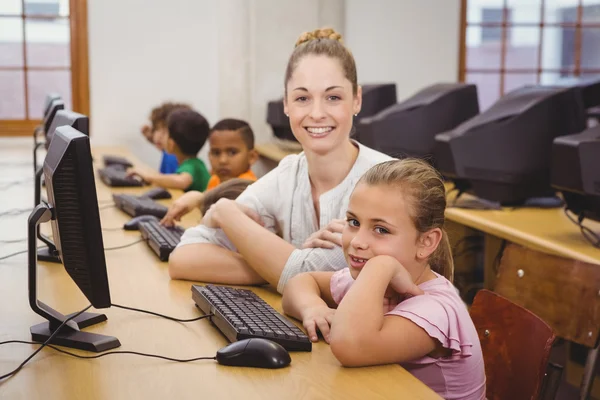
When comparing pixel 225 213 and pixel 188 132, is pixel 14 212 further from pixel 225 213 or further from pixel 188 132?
pixel 225 213

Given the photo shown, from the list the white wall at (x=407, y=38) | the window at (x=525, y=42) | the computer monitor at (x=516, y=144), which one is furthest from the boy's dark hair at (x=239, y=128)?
the window at (x=525, y=42)

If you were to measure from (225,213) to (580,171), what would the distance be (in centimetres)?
117

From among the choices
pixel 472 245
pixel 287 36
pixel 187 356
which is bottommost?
pixel 472 245

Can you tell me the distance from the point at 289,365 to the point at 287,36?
487 centimetres

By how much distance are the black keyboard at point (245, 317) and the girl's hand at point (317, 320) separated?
0.04m

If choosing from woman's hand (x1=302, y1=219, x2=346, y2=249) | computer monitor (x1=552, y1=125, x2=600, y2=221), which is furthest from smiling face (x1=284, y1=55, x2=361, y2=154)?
computer monitor (x1=552, y1=125, x2=600, y2=221)

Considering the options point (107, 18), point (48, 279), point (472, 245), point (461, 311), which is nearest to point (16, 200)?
point (48, 279)

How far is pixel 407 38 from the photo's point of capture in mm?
6281

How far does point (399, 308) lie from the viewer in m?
1.51

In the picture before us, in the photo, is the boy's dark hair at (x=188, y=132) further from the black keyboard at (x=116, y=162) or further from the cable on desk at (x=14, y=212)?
the cable on desk at (x=14, y=212)

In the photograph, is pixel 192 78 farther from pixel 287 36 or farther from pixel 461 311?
pixel 461 311

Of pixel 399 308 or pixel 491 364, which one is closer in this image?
pixel 399 308

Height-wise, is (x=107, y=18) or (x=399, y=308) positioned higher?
(x=107, y=18)

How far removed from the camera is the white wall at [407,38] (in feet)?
20.6
